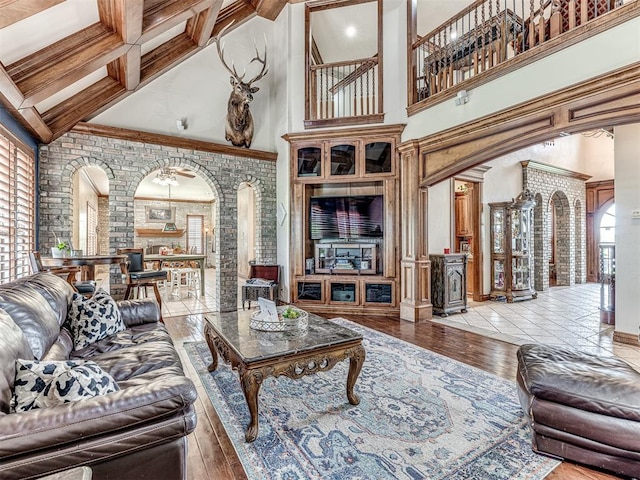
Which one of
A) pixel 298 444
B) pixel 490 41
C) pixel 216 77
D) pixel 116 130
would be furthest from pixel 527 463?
pixel 216 77

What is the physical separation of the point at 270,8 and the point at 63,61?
388cm

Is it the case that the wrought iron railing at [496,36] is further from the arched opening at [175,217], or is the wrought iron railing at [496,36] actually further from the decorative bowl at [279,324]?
the arched opening at [175,217]

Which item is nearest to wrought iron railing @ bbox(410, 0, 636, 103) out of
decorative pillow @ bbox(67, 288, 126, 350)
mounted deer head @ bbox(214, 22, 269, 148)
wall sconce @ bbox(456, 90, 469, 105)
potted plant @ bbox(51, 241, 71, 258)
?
wall sconce @ bbox(456, 90, 469, 105)

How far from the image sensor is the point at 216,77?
580cm

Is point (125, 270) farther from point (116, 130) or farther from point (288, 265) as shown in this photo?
point (288, 265)

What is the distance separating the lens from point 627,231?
3.86m

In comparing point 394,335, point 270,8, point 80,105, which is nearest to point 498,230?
point 394,335

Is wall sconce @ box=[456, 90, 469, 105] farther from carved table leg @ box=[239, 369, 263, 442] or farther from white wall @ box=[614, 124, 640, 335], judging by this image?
carved table leg @ box=[239, 369, 263, 442]

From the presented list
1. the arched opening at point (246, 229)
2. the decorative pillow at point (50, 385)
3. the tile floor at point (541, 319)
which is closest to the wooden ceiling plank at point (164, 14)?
the decorative pillow at point (50, 385)

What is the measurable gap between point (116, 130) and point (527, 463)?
581 cm

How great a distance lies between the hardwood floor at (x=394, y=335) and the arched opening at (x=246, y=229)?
4931 millimetres

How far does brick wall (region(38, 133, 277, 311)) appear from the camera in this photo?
4516 mm

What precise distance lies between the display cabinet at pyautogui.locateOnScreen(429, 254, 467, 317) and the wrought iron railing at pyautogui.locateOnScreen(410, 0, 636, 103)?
2.47 meters

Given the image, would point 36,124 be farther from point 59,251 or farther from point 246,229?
point 246,229
